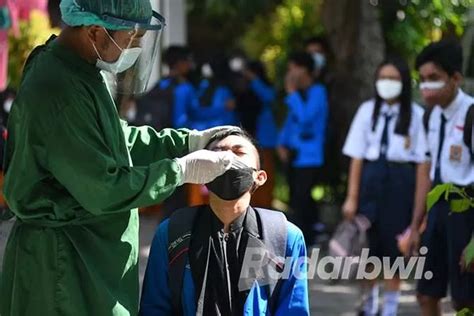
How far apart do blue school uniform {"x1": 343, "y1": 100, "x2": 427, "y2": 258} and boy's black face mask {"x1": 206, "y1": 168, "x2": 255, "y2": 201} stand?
2862mm

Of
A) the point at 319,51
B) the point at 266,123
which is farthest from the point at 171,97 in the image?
the point at 319,51

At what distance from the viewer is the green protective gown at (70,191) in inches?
134

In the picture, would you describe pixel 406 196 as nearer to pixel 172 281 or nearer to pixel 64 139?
pixel 172 281

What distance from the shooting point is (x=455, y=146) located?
5.54m

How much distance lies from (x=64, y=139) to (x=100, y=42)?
38 centimetres

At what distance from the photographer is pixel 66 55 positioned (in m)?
3.58

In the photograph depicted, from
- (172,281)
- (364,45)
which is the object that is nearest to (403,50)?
(364,45)

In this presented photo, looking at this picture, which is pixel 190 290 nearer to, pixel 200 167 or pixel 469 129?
pixel 200 167

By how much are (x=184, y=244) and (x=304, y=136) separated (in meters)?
5.64

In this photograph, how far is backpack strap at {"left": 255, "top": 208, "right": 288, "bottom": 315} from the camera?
3.84 metres

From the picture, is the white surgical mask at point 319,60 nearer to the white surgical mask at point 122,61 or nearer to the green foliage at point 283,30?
the green foliage at point 283,30

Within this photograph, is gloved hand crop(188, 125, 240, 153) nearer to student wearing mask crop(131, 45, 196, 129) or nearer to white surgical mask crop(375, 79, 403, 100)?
white surgical mask crop(375, 79, 403, 100)

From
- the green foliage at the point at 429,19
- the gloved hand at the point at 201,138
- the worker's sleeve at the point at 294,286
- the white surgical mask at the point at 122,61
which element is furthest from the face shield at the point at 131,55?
the green foliage at the point at 429,19

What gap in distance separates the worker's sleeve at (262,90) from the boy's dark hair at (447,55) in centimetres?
542
